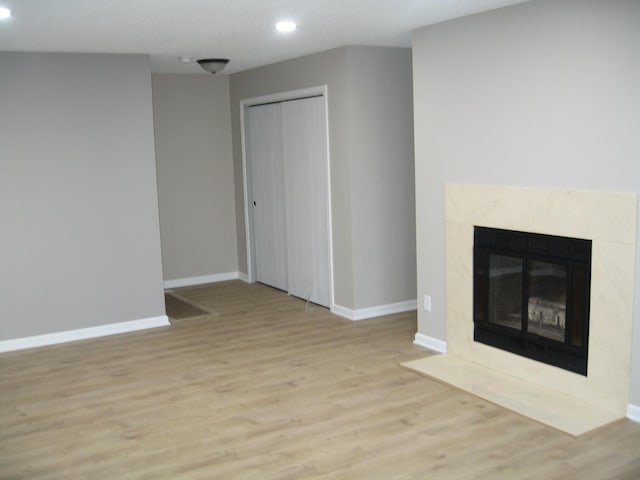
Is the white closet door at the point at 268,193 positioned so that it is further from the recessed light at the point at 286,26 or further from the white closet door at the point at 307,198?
the recessed light at the point at 286,26

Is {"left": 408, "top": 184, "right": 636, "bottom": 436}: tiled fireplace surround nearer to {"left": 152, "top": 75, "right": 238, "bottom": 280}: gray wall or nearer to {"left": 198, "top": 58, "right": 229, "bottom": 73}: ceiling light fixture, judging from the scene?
{"left": 198, "top": 58, "right": 229, "bottom": 73}: ceiling light fixture

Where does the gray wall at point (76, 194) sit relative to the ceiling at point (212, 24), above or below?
below

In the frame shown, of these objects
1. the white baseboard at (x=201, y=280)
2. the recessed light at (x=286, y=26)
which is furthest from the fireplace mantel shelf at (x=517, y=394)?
the white baseboard at (x=201, y=280)

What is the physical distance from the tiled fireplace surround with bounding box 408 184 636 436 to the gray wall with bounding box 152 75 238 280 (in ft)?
12.0

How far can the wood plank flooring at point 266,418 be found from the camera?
10.5 feet

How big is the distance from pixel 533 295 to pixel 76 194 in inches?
141

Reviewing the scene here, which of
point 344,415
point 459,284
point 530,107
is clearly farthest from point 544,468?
point 530,107

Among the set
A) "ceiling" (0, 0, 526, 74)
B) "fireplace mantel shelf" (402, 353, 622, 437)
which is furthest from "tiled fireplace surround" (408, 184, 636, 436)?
"ceiling" (0, 0, 526, 74)

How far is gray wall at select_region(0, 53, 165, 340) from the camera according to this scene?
204 inches

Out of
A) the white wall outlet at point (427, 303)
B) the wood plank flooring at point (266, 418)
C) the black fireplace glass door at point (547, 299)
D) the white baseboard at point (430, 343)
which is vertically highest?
the black fireplace glass door at point (547, 299)

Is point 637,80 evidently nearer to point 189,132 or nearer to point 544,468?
point 544,468

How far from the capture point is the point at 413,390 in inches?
162

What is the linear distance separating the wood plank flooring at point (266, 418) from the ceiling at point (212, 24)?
229 centimetres

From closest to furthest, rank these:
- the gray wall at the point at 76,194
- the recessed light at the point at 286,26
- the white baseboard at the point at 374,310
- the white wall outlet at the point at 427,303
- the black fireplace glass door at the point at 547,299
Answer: the black fireplace glass door at the point at 547,299 → the recessed light at the point at 286,26 → the white wall outlet at the point at 427,303 → the gray wall at the point at 76,194 → the white baseboard at the point at 374,310
